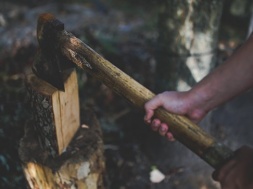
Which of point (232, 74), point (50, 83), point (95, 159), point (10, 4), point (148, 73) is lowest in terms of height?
point (10, 4)

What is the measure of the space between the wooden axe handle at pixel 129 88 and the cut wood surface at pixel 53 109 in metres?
0.23

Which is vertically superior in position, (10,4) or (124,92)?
(124,92)

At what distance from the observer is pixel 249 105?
13.0ft

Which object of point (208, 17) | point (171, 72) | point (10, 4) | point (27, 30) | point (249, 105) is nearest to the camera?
point (208, 17)

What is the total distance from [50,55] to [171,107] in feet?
2.86

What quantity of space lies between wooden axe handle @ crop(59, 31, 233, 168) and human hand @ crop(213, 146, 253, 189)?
0.08m

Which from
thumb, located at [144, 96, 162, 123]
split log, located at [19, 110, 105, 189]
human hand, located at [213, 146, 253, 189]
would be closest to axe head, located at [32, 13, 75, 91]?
split log, located at [19, 110, 105, 189]

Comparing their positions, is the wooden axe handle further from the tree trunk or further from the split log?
the tree trunk

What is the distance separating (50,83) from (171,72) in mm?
1358

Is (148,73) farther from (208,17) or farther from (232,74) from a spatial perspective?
(232,74)

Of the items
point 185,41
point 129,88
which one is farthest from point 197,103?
point 185,41

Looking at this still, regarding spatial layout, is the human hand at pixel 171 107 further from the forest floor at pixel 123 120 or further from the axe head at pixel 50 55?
the forest floor at pixel 123 120

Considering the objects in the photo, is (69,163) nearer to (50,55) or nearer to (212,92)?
(50,55)

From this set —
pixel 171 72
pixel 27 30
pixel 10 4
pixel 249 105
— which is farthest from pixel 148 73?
pixel 10 4
